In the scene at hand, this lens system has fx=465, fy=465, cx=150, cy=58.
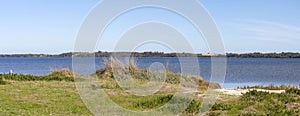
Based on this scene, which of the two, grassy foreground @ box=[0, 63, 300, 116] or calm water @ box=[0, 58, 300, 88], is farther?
calm water @ box=[0, 58, 300, 88]

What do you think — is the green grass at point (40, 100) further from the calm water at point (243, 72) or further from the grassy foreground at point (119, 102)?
the calm water at point (243, 72)

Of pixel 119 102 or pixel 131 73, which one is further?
pixel 131 73

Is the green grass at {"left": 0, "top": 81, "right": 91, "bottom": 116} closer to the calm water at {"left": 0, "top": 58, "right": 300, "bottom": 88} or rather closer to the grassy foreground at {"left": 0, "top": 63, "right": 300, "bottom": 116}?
the grassy foreground at {"left": 0, "top": 63, "right": 300, "bottom": 116}

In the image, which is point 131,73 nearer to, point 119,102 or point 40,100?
point 119,102

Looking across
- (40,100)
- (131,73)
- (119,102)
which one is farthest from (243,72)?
(40,100)

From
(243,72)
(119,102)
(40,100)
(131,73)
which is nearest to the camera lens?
(40,100)

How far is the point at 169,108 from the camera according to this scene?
15.3 m

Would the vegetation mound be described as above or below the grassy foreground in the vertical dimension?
above

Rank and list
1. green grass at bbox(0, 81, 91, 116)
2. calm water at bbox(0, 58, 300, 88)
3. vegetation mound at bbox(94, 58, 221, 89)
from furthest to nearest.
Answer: calm water at bbox(0, 58, 300, 88)
vegetation mound at bbox(94, 58, 221, 89)
green grass at bbox(0, 81, 91, 116)

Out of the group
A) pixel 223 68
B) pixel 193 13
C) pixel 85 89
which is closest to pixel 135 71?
pixel 85 89

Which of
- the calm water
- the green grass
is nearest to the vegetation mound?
the calm water

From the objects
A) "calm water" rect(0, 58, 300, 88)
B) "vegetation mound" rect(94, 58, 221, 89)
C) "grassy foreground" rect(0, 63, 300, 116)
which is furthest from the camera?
"calm water" rect(0, 58, 300, 88)

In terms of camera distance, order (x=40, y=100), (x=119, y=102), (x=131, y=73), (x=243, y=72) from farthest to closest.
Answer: (x=243, y=72)
(x=131, y=73)
(x=119, y=102)
(x=40, y=100)

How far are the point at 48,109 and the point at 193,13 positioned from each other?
5746mm
